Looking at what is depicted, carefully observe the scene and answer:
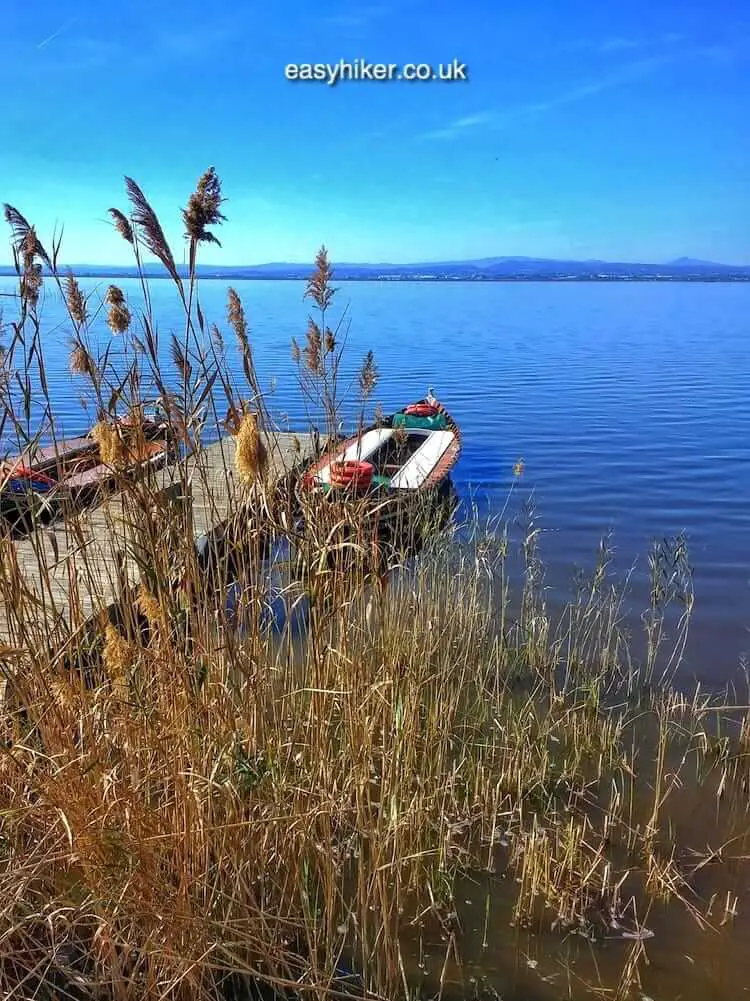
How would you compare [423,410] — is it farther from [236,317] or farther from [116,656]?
[116,656]

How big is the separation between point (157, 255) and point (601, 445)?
14.2 m

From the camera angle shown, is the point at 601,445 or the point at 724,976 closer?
the point at 724,976

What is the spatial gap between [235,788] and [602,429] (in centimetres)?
1557

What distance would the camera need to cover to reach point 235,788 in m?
2.34

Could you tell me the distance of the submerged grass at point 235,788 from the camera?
2.19 meters

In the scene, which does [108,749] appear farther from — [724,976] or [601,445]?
[601,445]

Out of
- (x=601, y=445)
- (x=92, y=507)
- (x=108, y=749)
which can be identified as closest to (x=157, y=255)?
(x=92, y=507)

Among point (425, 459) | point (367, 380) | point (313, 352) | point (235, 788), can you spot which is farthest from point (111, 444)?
point (425, 459)

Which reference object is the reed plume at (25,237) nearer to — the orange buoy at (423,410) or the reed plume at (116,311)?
the reed plume at (116,311)

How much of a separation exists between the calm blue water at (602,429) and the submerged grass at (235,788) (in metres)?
0.51

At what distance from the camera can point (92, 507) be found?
2.78m

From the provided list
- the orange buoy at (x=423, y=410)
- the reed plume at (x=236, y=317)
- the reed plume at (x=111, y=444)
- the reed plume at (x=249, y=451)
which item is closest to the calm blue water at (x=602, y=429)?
the reed plume at (x=111, y=444)

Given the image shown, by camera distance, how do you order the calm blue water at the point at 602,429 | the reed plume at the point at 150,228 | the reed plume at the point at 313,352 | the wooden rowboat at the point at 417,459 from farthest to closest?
the calm blue water at the point at 602,429 → the wooden rowboat at the point at 417,459 → the reed plume at the point at 313,352 → the reed plume at the point at 150,228

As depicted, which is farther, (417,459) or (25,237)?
(417,459)
